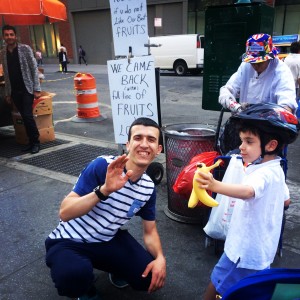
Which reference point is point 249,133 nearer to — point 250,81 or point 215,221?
point 215,221

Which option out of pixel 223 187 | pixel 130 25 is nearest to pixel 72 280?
pixel 223 187

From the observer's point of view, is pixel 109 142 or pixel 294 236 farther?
pixel 109 142

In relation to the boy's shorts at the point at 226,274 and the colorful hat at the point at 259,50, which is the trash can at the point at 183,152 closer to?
the colorful hat at the point at 259,50

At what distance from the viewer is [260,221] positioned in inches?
70.1

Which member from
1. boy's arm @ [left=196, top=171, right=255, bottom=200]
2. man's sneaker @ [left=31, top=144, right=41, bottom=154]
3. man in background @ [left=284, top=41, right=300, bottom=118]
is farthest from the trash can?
man in background @ [left=284, top=41, right=300, bottom=118]

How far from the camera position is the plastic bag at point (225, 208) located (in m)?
2.27

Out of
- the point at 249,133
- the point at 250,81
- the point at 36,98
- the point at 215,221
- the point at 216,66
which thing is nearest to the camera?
the point at 249,133

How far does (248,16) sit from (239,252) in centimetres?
326

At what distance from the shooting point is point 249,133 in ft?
5.81

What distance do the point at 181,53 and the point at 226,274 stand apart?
55.3 ft

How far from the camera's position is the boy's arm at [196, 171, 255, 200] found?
1576 mm

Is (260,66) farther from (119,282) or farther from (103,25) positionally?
(103,25)

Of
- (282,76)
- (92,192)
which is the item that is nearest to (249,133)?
(92,192)

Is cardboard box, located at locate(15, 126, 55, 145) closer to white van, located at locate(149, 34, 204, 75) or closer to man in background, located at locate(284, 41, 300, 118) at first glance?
man in background, located at locate(284, 41, 300, 118)
